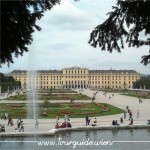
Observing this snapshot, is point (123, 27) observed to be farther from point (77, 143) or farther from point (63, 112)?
point (63, 112)

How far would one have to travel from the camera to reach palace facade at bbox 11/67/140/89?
115688 millimetres

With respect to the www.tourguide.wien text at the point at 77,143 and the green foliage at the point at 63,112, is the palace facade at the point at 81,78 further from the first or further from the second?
the www.tourguide.wien text at the point at 77,143

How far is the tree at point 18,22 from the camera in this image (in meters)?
3.58

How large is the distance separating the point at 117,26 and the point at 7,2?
3.34 feet

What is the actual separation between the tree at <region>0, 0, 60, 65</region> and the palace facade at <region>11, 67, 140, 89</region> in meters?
111

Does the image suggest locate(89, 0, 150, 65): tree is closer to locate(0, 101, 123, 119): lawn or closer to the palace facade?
locate(0, 101, 123, 119): lawn

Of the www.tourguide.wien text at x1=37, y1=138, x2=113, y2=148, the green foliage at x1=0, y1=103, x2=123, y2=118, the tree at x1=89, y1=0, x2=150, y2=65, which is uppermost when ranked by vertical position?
the tree at x1=89, y1=0, x2=150, y2=65

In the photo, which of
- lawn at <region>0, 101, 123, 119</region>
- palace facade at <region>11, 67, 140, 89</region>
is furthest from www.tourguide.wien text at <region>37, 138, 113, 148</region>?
palace facade at <region>11, 67, 140, 89</region>

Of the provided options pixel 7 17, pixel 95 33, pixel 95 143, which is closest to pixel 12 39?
pixel 7 17

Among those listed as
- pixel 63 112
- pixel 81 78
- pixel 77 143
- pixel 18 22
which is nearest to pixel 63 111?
pixel 63 112

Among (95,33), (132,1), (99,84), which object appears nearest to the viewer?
(132,1)

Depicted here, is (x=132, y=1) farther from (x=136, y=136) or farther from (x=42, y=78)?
(x=42, y=78)

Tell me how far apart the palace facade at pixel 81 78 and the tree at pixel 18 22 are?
363ft

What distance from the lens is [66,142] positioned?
1370 centimetres
